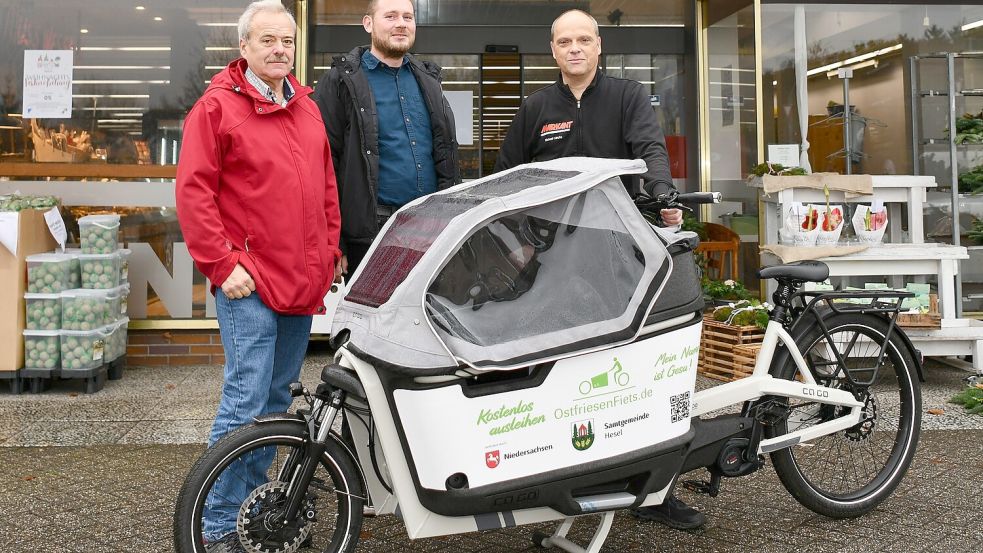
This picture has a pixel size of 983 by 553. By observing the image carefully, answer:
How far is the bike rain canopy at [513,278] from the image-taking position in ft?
9.53

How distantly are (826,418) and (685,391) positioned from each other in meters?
0.96

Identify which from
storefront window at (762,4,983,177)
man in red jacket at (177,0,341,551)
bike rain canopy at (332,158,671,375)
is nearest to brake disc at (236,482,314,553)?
man in red jacket at (177,0,341,551)

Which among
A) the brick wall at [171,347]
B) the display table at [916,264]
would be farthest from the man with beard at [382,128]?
the brick wall at [171,347]

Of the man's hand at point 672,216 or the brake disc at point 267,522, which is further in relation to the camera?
the man's hand at point 672,216

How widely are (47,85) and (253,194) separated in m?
4.98

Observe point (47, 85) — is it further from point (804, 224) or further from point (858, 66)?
point (858, 66)

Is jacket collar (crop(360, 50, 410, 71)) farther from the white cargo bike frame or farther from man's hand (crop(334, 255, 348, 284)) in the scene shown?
the white cargo bike frame

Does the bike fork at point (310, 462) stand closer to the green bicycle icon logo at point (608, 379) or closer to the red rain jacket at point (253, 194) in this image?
the red rain jacket at point (253, 194)

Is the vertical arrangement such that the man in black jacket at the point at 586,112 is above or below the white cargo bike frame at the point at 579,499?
above

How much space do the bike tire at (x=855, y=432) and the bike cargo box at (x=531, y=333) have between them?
33.2 inches

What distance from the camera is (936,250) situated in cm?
666

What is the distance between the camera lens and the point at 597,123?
14.0 feet

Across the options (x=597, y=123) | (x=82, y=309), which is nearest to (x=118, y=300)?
(x=82, y=309)

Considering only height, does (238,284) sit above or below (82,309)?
above
